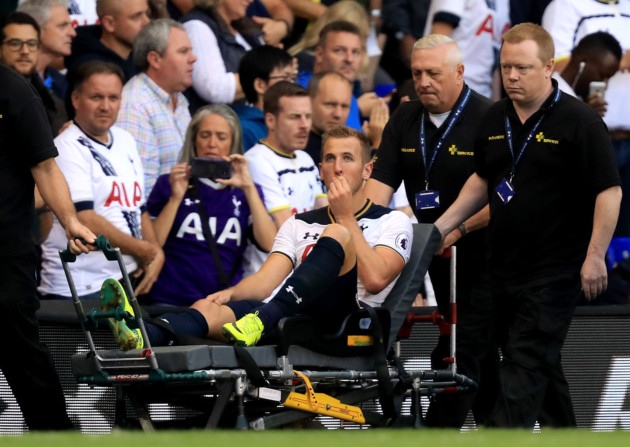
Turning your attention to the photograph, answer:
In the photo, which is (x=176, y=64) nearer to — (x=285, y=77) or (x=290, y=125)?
(x=290, y=125)

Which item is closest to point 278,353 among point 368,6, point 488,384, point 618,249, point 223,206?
point 488,384

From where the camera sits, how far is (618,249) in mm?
12047

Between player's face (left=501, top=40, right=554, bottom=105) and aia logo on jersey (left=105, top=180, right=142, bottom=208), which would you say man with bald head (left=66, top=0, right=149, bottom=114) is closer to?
aia logo on jersey (left=105, top=180, right=142, bottom=208)

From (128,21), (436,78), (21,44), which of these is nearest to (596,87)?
(436,78)

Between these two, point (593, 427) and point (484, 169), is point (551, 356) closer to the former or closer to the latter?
point (484, 169)

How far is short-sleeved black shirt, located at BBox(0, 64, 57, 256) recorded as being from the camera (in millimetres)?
8398

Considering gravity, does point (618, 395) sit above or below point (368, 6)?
below

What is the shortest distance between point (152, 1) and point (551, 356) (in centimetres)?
542

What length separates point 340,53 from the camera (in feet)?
42.0

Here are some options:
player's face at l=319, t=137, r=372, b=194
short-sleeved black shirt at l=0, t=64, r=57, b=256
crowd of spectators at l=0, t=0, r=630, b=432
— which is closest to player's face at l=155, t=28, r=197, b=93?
crowd of spectators at l=0, t=0, r=630, b=432

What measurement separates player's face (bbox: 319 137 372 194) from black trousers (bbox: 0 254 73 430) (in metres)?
1.87

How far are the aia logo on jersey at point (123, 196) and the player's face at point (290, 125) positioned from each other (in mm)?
1241

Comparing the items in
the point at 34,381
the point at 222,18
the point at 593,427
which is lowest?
the point at 593,427

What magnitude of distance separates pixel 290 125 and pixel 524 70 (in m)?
2.89
